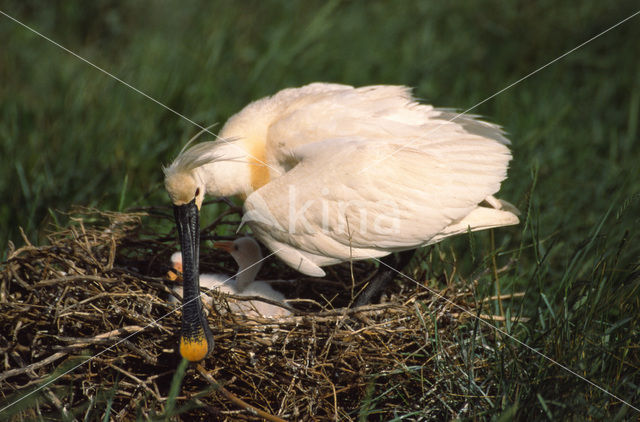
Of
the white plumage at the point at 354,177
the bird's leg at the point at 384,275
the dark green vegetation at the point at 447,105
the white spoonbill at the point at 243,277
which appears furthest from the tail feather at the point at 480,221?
the white spoonbill at the point at 243,277

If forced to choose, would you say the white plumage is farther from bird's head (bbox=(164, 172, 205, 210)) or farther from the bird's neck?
the bird's neck

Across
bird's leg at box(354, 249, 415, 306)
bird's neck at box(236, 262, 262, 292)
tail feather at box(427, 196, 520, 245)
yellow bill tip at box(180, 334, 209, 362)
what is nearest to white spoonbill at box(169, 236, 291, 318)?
bird's neck at box(236, 262, 262, 292)

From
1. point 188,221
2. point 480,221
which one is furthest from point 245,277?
point 480,221

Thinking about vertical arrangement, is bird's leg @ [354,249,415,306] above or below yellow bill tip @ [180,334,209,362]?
below

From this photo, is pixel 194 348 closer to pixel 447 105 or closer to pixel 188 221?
pixel 188 221

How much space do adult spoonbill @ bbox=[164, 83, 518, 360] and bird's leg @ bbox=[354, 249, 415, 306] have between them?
1.09ft

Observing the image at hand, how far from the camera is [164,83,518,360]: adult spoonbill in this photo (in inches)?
139

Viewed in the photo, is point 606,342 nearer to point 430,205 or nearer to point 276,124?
point 430,205

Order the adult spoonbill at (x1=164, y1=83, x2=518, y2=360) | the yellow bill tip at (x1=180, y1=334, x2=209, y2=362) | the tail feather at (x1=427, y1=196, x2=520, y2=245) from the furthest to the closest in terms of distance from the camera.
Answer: the tail feather at (x1=427, y1=196, x2=520, y2=245) < the adult spoonbill at (x1=164, y1=83, x2=518, y2=360) < the yellow bill tip at (x1=180, y1=334, x2=209, y2=362)

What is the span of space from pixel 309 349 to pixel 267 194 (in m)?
0.90

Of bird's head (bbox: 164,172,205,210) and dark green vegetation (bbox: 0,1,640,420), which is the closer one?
dark green vegetation (bbox: 0,1,640,420)

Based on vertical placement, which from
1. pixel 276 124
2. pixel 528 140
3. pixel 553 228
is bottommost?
pixel 553 228

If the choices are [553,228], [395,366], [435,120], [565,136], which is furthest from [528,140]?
[395,366]

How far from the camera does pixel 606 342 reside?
316cm
